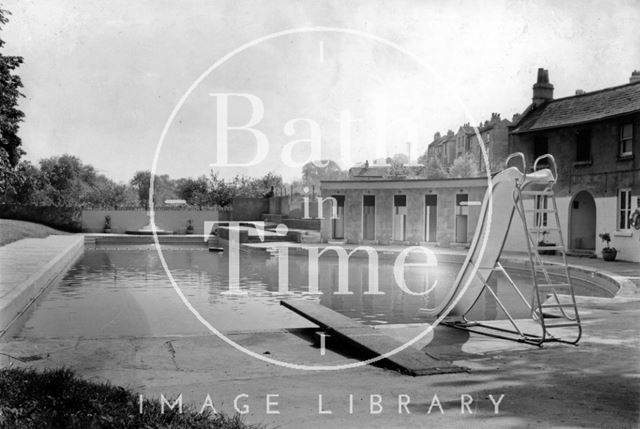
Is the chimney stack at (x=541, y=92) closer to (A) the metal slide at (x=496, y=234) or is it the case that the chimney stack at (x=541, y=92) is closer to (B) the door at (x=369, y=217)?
(B) the door at (x=369, y=217)

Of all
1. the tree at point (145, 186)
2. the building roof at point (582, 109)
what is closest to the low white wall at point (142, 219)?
the building roof at point (582, 109)

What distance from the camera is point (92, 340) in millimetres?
7988

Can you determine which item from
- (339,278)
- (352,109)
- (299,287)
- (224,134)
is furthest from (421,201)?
(224,134)

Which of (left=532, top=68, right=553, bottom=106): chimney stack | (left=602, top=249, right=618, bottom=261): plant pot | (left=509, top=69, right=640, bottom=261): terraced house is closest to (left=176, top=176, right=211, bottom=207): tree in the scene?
(left=532, top=68, right=553, bottom=106): chimney stack

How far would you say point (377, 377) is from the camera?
20.4 ft

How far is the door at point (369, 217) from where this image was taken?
32312mm

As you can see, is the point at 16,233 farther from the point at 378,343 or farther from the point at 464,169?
the point at 464,169

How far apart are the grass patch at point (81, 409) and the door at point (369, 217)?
2741 cm

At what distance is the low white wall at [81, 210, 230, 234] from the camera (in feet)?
148

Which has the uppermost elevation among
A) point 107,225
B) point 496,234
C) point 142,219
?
point 496,234

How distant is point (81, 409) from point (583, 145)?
2462 centimetres

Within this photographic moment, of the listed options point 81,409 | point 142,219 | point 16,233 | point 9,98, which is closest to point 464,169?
point 142,219

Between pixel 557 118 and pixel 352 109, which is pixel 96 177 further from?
pixel 352 109

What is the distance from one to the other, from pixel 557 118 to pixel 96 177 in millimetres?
64931
